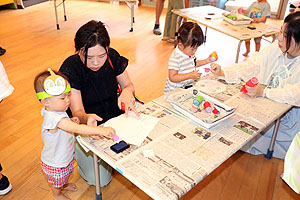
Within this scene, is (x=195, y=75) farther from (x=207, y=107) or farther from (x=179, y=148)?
(x=179, y=148)

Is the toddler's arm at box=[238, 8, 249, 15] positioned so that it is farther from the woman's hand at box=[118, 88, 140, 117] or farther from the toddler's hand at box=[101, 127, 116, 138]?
the toddler's hand at box=[101, 127, 116, 138]

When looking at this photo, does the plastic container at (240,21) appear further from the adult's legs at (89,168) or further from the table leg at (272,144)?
the adult's legs at (89,168)

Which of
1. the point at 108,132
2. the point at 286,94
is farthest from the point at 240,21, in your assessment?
the point at 108,132

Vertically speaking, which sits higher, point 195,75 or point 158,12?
point 195,75

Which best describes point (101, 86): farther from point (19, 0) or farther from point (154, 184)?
point (19, 0)

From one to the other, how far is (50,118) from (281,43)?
1.40 m

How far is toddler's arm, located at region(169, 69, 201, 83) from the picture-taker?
191cm

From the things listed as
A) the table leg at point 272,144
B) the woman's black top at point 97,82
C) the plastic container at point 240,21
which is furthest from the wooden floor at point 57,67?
the plastic container at point 240,21

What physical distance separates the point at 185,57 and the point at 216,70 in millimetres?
255

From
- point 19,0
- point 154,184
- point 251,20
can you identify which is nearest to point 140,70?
point 251,20

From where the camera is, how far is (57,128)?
56.9 inches

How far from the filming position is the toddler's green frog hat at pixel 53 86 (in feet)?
4.15

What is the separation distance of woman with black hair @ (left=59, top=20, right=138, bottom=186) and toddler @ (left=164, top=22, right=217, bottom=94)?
39 cm

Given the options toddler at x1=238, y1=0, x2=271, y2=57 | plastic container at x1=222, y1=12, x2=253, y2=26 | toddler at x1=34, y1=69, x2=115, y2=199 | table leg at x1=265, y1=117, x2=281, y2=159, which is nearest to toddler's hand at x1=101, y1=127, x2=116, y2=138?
toddler at x1=34, y1=69, x2=115, y2=199
